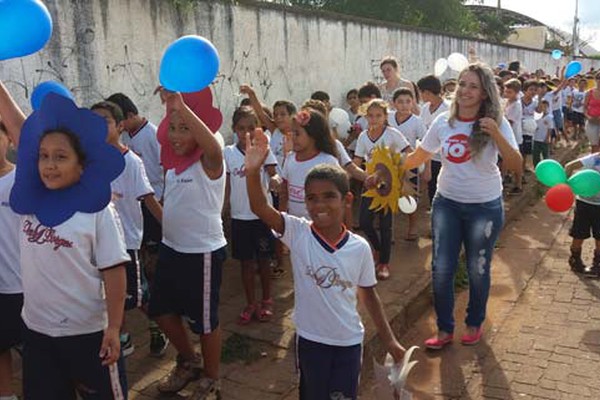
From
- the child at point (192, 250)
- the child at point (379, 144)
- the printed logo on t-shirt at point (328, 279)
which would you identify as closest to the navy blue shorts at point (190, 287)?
the child at point (192, 250)

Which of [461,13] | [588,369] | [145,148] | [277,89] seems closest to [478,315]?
[588,369]

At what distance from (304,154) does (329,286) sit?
159 centimetres

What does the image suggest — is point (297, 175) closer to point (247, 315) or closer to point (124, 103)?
point (247, 315)

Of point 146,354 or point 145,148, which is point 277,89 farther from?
point 146,354

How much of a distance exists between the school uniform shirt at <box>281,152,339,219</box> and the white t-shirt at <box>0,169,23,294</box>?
73.1 inches

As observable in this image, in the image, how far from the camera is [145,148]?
4.65 m

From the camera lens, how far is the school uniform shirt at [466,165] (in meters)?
3.88

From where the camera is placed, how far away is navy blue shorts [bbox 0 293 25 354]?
2.88m

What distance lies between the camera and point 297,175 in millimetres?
4109

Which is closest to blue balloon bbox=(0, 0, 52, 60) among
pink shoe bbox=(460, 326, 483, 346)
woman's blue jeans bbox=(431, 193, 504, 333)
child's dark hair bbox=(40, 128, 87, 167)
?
child's dark hair bbox=(40, 128, 87, 167)

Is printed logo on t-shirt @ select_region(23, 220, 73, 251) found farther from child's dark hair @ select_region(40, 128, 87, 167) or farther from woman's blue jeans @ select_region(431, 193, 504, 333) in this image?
woman's blue jeans @ select_region(431, 193, 504, 333)

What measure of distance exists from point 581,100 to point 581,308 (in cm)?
1205

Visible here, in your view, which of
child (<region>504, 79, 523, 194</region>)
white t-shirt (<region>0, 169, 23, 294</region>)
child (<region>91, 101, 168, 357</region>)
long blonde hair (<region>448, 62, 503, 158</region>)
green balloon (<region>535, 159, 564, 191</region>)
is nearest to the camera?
white t-shirt (<region>0, 169, 23, 294</region>)

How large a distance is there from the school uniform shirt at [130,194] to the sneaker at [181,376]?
2.51 feet
